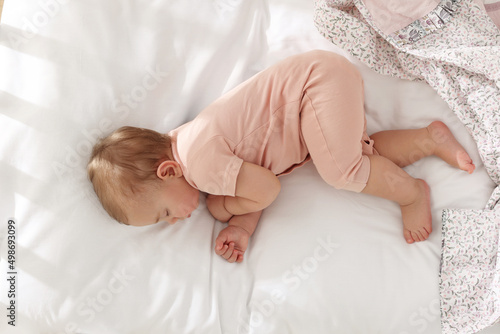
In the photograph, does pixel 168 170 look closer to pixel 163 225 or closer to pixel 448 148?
pixel 163 225

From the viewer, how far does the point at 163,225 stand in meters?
1.27

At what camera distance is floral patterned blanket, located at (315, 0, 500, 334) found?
1.16m

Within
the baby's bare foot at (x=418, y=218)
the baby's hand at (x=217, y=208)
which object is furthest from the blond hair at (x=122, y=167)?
the baby's bare foot at (x=418, y=218)

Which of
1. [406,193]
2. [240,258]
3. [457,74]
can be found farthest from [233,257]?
[457,74]

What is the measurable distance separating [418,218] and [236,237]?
490mm

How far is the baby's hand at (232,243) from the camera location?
126cm

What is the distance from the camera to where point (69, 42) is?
1.26 m

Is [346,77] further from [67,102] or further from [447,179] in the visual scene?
[67,102]

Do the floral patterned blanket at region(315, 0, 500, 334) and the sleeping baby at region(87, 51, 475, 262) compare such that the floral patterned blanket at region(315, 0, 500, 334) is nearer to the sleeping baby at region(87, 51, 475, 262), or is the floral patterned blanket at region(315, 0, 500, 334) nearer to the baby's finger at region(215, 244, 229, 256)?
the sleeping baby at region(87, 51, 475, 262)

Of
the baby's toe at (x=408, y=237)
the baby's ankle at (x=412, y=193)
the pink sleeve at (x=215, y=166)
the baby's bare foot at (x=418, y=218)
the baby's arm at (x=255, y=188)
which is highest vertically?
the pink sleeve at (x=215, y=166)

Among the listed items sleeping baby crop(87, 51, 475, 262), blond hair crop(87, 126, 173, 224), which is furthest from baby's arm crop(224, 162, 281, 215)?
blond hair crop(87, 126, 173, 224)

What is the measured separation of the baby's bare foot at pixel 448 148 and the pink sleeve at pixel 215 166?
0.55m

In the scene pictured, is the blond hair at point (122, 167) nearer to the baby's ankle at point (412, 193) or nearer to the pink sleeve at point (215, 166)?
the pink sleeve at point (215, 166)

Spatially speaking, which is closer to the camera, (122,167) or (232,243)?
(122,167)
